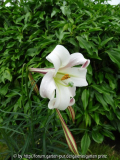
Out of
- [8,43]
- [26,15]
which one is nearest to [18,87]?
[8,43]

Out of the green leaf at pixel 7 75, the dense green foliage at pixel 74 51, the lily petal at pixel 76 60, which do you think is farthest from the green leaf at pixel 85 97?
the lily petal at pixel 76 60

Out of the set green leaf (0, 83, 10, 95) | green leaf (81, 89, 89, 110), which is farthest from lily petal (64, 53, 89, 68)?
green leaf (0, 83, 10, 95)

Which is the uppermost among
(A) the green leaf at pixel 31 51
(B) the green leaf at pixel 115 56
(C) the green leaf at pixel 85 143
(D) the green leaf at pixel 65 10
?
(D) the green leaf at pixel 65 10

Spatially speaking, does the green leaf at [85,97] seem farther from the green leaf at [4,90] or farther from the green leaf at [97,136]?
the green leaf at [4,90]

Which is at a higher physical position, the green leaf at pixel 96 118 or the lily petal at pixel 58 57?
the lily petal at pixel 58 57

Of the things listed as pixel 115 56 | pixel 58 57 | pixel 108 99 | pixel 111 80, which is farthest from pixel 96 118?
pixel 58 57

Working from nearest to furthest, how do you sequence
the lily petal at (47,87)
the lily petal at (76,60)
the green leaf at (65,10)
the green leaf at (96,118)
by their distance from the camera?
the lily petal at (47,87), the lily petal at (76,60), the green leaf at (96,118), the green leaf at (65,10)

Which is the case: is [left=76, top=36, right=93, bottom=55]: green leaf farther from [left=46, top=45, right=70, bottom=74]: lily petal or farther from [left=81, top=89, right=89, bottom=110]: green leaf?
[left=46, top=45, right=70, bottom=74]: lily petal

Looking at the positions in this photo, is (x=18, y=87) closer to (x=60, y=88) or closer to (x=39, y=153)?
(x=39, y=153)

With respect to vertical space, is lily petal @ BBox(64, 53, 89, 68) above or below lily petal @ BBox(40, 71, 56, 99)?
above
